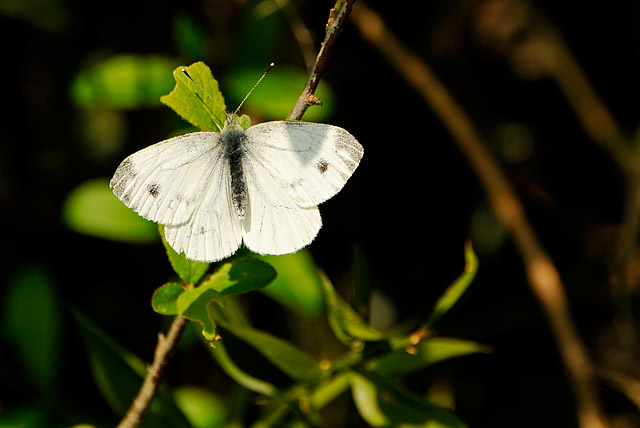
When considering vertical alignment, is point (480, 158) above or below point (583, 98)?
below

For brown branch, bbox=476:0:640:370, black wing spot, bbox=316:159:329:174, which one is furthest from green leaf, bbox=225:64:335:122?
brown branch, bbox=476:0:640:370

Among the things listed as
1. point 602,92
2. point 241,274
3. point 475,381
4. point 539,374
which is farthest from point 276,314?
point 602,92

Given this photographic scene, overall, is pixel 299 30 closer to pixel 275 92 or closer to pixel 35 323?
pixel 275 92

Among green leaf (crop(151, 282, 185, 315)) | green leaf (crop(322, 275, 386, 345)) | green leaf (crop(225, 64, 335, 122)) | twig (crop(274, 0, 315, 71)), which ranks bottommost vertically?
green leaf (crop(151, 282, 185, 315))

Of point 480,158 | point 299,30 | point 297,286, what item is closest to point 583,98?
point 480,158

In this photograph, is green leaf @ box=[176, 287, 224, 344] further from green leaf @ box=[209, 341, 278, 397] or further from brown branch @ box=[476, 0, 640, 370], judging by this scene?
brown branch @ box=[476, 0, 640, 370]

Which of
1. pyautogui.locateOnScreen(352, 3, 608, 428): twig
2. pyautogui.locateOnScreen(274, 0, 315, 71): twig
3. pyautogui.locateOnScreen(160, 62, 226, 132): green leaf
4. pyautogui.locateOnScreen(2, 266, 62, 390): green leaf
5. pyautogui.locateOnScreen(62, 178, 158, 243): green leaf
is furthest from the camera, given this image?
pyautogui.locateOnScreen(352, 3, 608, 428): twig

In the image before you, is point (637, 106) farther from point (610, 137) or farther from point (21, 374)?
point (21, 374)
